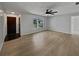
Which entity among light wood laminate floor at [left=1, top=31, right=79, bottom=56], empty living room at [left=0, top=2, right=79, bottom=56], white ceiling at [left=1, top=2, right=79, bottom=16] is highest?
white ceiling at [left=1, top=2, right=79, bottom=16]

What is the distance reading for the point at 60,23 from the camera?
19.8 feet

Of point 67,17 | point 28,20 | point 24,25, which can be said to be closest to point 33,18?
point 28,20

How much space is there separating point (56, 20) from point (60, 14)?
0.51 metres

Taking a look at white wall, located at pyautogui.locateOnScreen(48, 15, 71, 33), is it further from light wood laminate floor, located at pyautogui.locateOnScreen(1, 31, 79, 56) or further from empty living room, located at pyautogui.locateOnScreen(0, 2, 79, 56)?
light wood laminate floor, located at pyautogui.locateOnScreen(1, 31, 79, 56)

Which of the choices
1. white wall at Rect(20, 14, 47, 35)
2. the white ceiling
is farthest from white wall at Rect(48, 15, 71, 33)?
white wall at Rect(20, 14, 47, 35)

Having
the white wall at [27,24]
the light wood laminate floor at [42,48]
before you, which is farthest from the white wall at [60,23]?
the white wall at [27,24]

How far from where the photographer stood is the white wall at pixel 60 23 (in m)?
5.69

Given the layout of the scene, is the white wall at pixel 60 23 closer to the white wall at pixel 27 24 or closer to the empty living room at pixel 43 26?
the empty living room at pixel 43 26

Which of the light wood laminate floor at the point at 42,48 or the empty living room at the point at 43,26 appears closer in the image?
the light wood laminate floor at the point at 42,48

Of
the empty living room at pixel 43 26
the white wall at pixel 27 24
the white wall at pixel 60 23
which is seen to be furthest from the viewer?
the white wall at pixel 27 24

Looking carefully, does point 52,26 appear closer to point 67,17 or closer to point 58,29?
point 58,29

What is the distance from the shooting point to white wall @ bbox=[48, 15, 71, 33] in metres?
5.69

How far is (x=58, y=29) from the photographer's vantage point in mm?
5871

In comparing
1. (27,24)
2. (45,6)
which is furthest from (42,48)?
(27,24)
